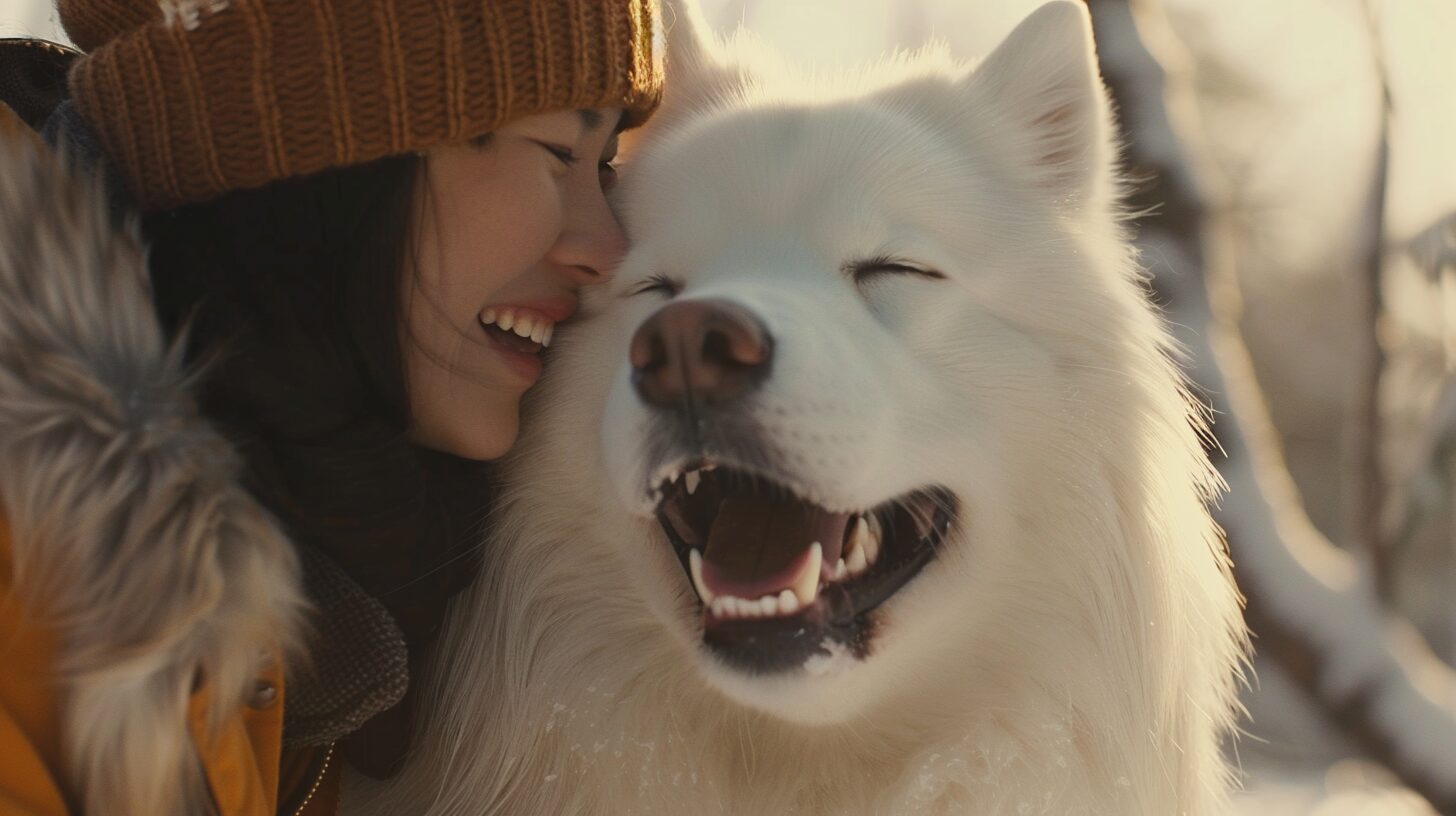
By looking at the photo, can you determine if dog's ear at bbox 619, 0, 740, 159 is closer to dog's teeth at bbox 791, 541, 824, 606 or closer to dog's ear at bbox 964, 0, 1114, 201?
dog's ear at bbox 964, 0, 1114, 201

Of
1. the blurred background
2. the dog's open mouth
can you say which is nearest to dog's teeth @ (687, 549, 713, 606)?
the dog's open mouth

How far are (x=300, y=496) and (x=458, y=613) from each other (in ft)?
1.67

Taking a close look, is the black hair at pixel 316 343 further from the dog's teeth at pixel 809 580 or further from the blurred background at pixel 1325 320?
the blurred background at pixel 1325 320

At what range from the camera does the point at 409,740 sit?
2.03 metres

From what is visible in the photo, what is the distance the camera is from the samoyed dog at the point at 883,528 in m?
1.72

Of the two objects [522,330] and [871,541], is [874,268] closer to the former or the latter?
[871,541]

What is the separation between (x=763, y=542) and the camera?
68.4 inches

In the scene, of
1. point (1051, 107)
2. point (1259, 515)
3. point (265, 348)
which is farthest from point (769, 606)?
point (1259, 515)

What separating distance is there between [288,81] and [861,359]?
0.84m

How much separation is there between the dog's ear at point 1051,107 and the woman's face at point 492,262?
0.66 meters

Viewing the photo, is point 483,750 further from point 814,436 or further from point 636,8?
point 636,8

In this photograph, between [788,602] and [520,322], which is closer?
[788,602]

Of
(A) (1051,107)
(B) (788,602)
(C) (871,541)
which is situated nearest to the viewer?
(B) (788,602)

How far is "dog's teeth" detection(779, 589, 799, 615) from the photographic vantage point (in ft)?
5.44
